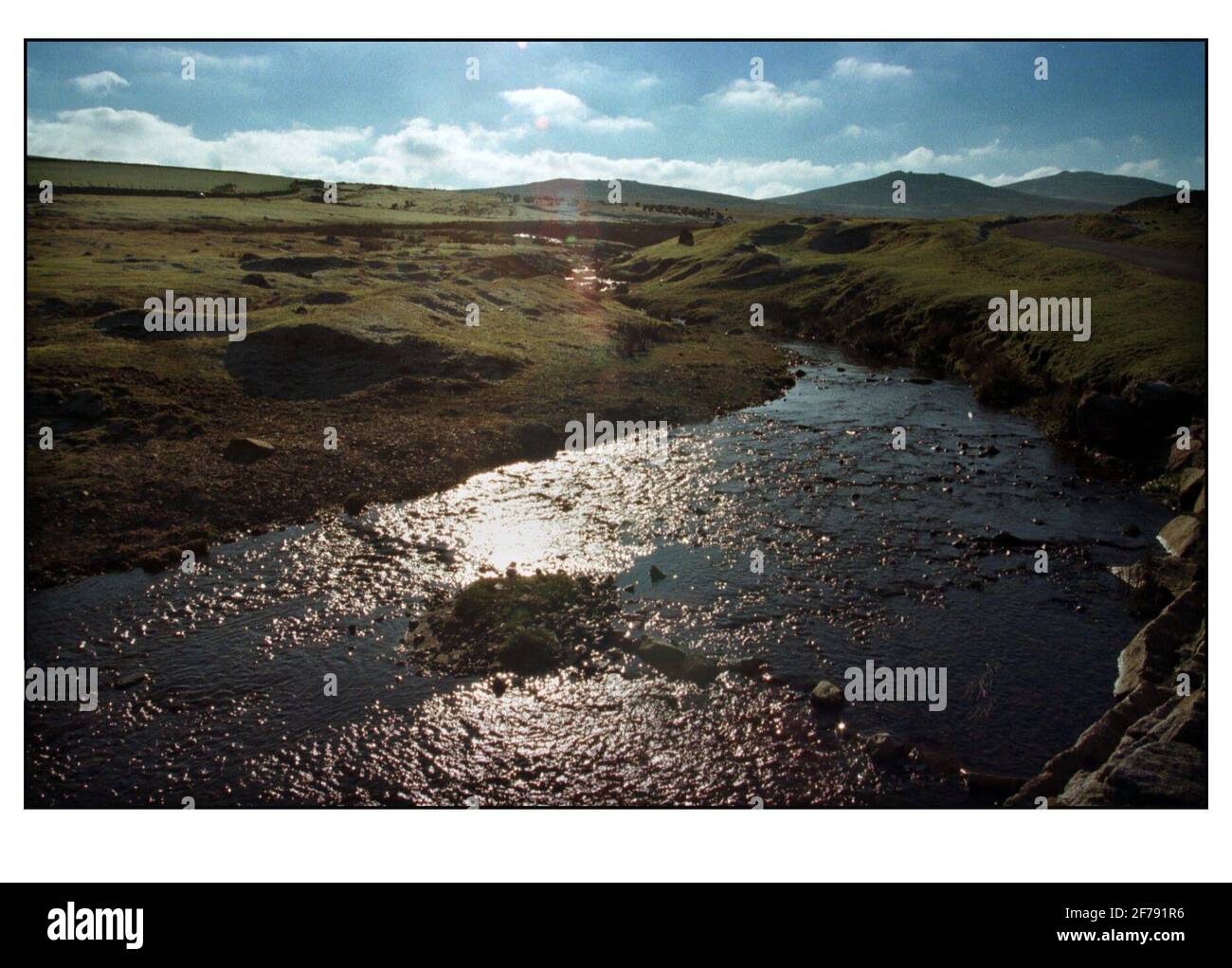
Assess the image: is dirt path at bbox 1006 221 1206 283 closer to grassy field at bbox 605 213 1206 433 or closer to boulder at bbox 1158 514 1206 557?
grassy field at bbox 605 213 1206 433

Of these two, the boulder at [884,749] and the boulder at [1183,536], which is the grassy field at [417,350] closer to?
the boulder at [1183,536]

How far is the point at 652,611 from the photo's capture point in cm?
1883

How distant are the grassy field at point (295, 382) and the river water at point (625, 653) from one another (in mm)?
2456

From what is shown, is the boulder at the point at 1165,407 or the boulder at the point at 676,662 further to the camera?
the boulder at the point at 1165,407

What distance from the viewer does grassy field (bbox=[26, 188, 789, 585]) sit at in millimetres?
23734

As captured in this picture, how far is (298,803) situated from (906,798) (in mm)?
9842

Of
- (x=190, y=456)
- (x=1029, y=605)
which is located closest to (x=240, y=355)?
(x=190, y=456)

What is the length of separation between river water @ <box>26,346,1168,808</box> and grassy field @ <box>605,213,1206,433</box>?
8108 millimetres

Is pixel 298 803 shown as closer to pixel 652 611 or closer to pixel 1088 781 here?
pixel 652 611

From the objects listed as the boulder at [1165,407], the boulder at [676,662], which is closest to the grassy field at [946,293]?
the boulder at [1165,407]

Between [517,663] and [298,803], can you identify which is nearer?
[298,803]

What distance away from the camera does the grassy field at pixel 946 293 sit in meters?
36.9

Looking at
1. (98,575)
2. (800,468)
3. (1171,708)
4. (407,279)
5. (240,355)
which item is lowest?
(1171,708)

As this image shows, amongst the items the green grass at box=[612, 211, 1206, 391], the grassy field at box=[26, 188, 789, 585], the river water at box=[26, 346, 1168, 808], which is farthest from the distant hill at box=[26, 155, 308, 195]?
the river water at box=[26, 346, 1168, 808]
